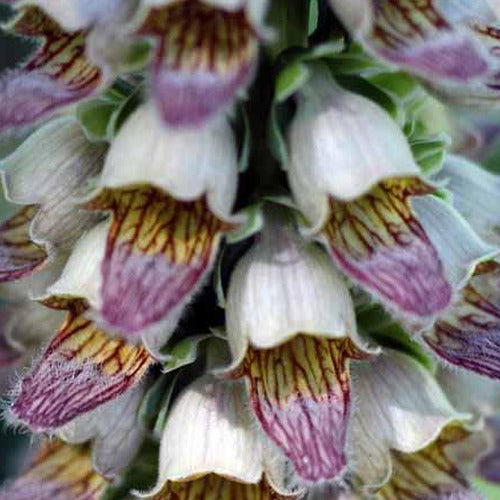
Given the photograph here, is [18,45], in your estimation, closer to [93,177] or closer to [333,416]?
[93,177]

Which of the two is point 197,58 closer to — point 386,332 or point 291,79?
point 291,79

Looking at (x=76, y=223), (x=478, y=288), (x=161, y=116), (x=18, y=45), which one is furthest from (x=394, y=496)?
(x=18, y=45)

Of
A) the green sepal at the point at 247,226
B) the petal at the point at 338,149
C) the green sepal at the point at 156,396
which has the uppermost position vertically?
the petal at the point at 338,149

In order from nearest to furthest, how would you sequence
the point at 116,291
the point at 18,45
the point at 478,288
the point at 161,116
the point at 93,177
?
1. the point at 161,116
2. the point at 116,291
3. the point at 93,177
4. the point at 478,288
5. the point at 18,45

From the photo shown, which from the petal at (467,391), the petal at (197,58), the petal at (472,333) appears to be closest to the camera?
the petal at (197,58)

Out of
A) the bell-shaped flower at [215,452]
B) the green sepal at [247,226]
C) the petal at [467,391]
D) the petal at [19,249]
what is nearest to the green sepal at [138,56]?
the green sepal at [247,226]

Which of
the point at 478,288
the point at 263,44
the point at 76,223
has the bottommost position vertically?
the point at 478,288

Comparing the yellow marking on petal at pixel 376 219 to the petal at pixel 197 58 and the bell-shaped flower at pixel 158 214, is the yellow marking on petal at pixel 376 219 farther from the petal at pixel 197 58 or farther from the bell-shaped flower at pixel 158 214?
the petal at pixel 197 58

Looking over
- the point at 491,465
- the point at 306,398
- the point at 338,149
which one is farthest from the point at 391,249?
the point at 491,465
